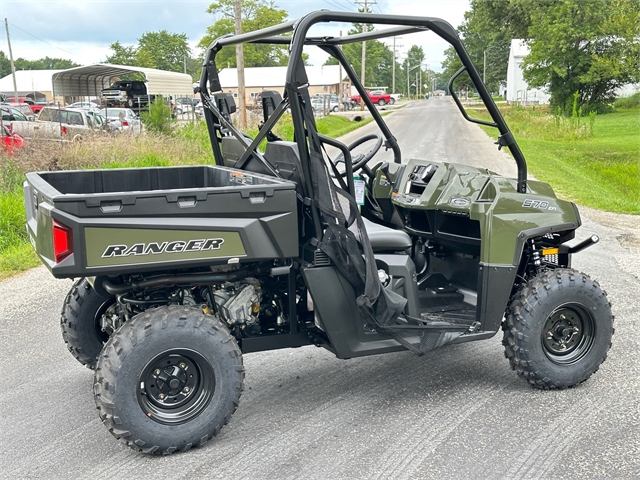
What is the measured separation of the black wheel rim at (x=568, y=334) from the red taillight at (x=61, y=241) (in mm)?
2746

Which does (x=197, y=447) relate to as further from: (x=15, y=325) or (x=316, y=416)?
(x=15, y=325)

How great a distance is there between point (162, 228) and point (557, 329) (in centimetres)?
248

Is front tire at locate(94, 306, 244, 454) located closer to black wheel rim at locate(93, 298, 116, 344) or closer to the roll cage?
the roll cage

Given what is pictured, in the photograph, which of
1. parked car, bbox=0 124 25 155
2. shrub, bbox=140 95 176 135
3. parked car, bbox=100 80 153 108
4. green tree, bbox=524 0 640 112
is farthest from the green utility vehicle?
parked car, bbox=100 80 153 108

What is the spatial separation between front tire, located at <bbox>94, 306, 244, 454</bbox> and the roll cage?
0.85 m

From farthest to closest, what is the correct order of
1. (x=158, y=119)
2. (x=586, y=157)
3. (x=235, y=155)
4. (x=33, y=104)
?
(x=33, y=104) < (x=586, y=157) < (x=158, y=119) < (x=235, y=155)

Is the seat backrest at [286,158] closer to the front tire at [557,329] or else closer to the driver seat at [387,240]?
the driver seat at [387,240]

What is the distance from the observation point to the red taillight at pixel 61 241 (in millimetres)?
3309

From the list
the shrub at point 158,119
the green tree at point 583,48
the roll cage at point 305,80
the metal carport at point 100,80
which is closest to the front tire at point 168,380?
the roll cage at point 305,80

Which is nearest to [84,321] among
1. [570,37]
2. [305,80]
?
[305,80]

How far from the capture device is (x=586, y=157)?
69.3 ft

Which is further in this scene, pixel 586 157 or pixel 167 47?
pixel 167 47

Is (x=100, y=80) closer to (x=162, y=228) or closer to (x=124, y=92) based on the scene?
(x=124, y=92)

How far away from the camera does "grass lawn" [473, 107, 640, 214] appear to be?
12884 millimetres
